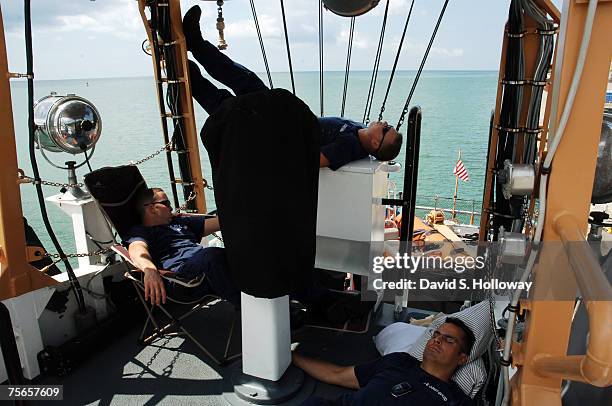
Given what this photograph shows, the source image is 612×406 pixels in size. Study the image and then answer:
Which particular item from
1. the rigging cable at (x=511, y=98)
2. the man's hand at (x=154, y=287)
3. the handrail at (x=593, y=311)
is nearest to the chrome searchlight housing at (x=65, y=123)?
the man's hand at (x=154, y=287)

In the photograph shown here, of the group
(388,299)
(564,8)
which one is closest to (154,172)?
(388,299)

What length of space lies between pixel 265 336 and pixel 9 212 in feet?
4.36

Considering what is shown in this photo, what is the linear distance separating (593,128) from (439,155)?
3235 cm

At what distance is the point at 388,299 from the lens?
10.7ft

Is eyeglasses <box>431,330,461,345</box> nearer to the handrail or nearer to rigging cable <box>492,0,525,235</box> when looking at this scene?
rigging cable <box>492,0,525,235</box>

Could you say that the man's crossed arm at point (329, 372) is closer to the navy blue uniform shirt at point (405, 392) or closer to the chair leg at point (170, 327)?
the navy blue uniform shirt at point (405, 392)

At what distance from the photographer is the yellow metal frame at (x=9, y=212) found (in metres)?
2.17

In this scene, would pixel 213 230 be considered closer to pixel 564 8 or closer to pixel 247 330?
pixel 247 330

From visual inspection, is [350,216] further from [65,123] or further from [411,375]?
[65,123]

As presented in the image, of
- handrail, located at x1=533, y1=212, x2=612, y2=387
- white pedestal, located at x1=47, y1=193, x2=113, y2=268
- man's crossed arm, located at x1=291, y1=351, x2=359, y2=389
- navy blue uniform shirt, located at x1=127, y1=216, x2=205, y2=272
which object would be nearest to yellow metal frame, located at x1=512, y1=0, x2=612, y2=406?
handrail, located at x1=533, y1=212, x2=612, y2=387

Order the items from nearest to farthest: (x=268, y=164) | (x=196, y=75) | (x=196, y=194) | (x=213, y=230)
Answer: (x=268, y=164), (x=213, y=230), (x=196, y=75), (x=196, y=194)

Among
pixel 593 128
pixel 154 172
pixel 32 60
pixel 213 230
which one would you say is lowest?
pixel 154 172

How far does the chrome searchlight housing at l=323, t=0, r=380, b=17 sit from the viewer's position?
9.45 ft

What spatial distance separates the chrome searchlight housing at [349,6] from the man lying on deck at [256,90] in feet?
2.27
